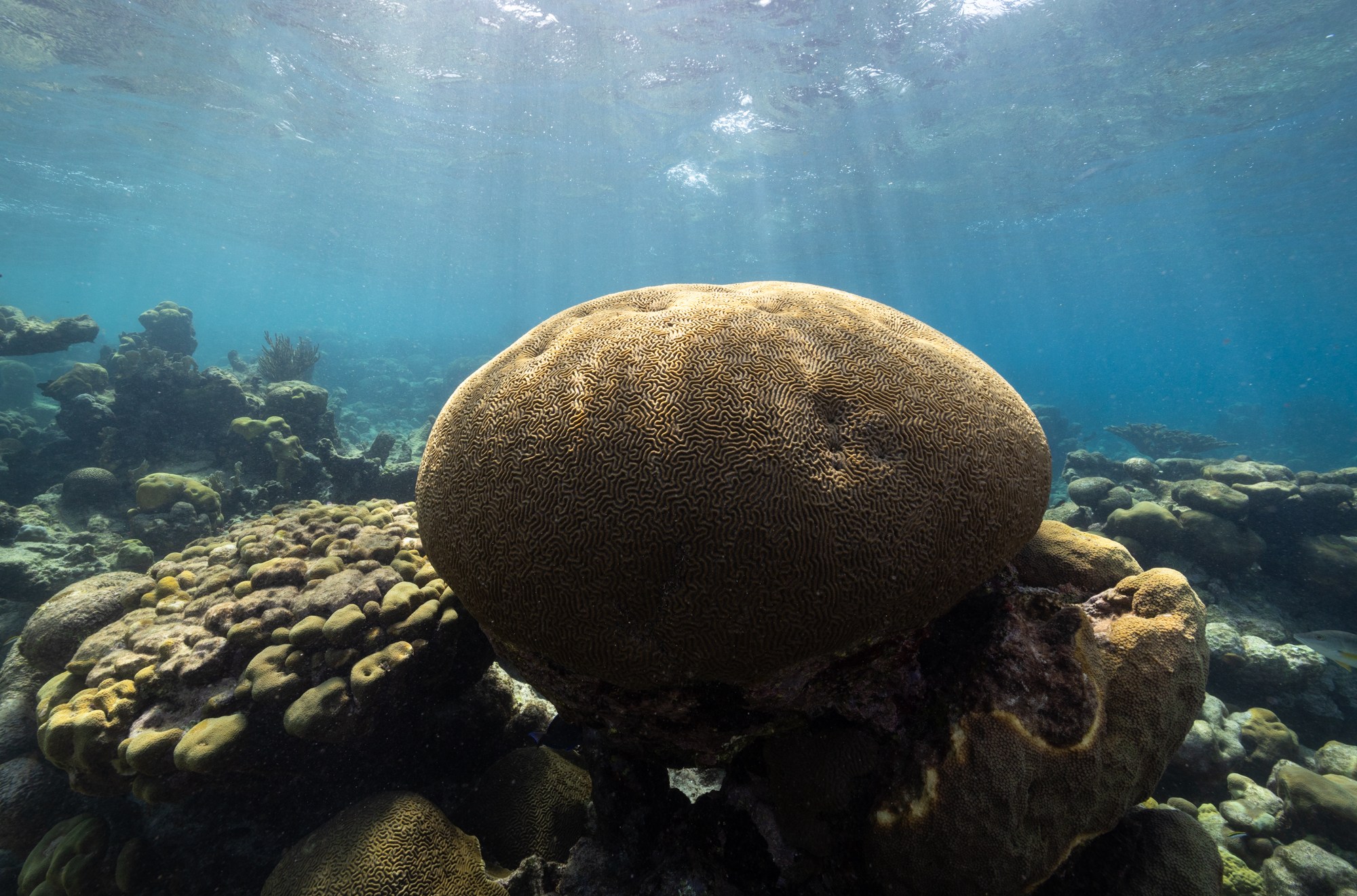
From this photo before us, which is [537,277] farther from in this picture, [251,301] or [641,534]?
[251,301]

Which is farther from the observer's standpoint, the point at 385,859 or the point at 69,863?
the point at 69,863

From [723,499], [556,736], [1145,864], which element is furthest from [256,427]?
[1145,864]

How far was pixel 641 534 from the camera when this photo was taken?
7.84ft

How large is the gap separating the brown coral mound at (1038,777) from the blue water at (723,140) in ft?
70.1

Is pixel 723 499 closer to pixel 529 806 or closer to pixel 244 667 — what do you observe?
pixel 529 806

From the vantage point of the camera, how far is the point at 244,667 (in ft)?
12.3

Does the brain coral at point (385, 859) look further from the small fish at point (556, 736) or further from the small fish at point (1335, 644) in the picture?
the small fish at point (1335, 644)

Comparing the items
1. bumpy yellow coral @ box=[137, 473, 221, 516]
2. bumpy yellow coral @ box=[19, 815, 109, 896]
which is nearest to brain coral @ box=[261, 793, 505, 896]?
bumpy yellow coral @ box=[19, 815, 109, 896]

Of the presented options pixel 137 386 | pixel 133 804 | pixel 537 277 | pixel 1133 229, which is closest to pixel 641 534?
pixel 133 804

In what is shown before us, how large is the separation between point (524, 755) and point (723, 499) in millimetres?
2978

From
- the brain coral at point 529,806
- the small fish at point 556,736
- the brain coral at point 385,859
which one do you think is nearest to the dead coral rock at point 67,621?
the brain coral at point 385,859

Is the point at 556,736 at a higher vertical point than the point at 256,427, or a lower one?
lower

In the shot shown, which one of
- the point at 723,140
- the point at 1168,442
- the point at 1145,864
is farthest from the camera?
the point at 723,140

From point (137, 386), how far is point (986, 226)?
44271mm
